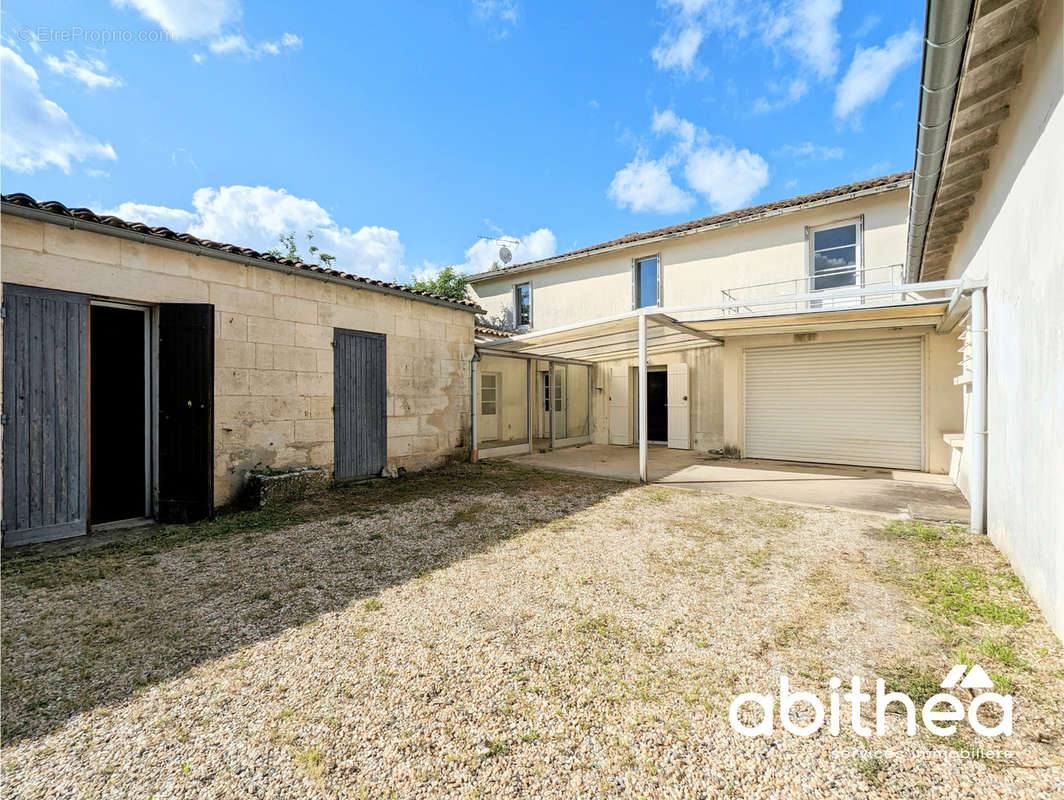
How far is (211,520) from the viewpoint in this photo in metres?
5.44

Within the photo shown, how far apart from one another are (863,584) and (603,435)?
1050 cm

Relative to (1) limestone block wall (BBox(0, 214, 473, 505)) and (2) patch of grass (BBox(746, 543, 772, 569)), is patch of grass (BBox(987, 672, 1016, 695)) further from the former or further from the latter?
(1) limestone block wall (BBox(0, 214, 473, 505))

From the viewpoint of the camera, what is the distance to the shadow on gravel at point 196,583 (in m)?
2.38

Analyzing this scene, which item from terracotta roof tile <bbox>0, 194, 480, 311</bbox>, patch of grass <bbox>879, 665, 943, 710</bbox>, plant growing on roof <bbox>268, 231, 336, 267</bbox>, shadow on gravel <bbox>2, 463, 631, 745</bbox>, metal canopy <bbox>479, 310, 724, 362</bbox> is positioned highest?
plant growing on roof <bbox>268, 231, 336, 267</bbox>

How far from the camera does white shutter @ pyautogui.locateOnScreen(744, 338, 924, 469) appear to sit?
8.65m

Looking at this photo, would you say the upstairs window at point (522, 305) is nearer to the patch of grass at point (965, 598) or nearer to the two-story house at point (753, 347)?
the two-story house at point (753, 347)

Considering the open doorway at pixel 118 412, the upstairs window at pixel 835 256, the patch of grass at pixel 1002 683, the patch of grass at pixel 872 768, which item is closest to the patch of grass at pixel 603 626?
the patch of grass at pixel 872 768

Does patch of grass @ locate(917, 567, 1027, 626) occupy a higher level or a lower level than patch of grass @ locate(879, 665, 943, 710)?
higher

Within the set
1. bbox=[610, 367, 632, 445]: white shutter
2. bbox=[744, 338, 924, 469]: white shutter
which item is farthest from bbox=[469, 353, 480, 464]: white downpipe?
bbox=[744, 338, 924, 469]: white shutter

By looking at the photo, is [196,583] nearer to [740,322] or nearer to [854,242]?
[740,322]

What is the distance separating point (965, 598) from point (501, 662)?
11.2 feet

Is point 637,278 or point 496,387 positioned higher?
point 637,278

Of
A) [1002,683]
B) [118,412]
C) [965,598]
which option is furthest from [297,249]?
[1002,683]

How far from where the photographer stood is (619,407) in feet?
44.5
